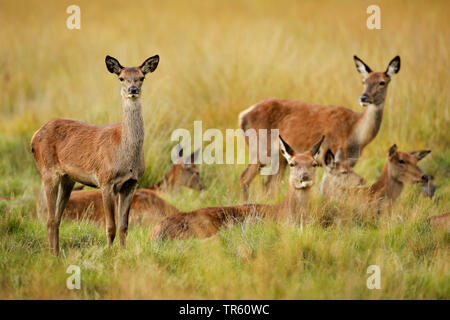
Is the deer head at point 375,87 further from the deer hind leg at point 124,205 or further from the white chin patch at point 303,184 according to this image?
the deer hind leg at point 124,205

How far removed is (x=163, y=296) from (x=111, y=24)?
1533 cm

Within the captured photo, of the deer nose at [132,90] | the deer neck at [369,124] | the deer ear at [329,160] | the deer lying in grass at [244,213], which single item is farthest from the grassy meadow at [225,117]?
the deer nose at [132,90]

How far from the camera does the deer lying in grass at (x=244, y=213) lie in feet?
23.5

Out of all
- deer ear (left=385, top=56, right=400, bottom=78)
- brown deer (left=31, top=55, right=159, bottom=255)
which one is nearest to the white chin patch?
brown deer (left=31, top=55, right=159, bottom=255)

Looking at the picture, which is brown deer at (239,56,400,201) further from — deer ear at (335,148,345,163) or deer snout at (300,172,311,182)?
deer snout at (300,172,311,182)

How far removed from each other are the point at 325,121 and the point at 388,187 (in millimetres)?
1401

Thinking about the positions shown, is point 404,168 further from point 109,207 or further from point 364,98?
point 109,207

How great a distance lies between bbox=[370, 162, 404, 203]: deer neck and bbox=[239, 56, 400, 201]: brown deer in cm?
65

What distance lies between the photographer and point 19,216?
7.47 meters

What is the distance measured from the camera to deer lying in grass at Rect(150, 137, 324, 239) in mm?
7152

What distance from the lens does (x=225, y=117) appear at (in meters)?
11.4

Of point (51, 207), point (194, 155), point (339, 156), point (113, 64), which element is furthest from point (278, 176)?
point (51, 207)

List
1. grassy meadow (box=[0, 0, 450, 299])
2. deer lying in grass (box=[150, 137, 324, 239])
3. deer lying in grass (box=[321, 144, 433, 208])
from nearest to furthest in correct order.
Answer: grassy meadow (box=[0, 0, 450, 299]), deer lying in grass (box=[150, 137, 324, 239]), deer lying in grass (box=[321, 144, 433, 208])

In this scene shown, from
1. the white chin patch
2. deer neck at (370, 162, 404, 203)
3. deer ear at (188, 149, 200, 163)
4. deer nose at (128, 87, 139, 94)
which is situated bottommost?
deer neck at (370, 162, 404, 203)
